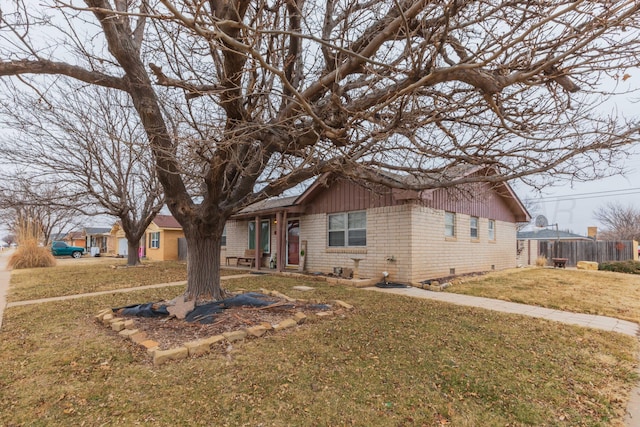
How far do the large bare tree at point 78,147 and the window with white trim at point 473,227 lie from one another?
11.5 meters

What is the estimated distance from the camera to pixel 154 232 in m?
27.1

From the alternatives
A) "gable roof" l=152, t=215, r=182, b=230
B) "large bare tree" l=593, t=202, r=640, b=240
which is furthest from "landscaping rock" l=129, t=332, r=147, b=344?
"large bare tree" l=593, t=202, r=640, b=240

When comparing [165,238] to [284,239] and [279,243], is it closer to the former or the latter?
[284,239]

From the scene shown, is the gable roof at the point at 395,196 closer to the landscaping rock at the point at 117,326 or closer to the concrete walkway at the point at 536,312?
the concrete walkway at the point at 536,312

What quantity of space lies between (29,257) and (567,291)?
925 inches

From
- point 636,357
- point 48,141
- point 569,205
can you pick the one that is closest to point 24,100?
point 48,141

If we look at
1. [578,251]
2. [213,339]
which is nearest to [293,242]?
[213,339]

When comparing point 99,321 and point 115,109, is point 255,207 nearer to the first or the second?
point 115,109

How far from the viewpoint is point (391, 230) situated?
10703 millimetres

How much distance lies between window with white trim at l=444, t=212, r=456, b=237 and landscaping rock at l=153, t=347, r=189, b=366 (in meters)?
9.97

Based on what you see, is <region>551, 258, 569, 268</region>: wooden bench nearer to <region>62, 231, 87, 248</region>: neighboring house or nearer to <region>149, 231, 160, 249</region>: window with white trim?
<region>149, 231, 160, 249</region>: window with white trim

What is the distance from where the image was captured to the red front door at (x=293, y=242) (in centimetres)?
1455

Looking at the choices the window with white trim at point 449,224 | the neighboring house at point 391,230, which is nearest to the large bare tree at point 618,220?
the neighboring house at point 391,230

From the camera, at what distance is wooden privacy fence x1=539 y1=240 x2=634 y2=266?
18.4 meters
